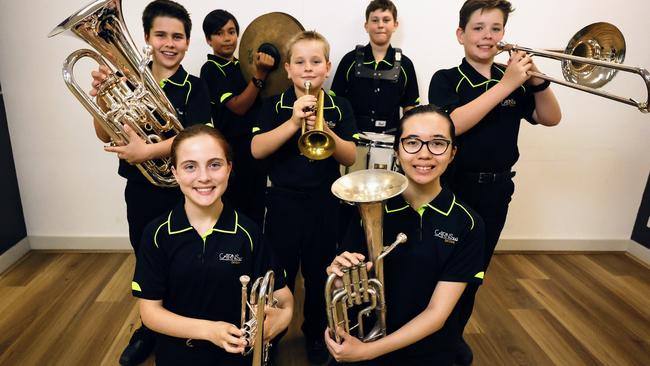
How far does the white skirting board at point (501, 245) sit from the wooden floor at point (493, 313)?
3.1 inches

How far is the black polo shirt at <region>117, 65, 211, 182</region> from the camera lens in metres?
1.93

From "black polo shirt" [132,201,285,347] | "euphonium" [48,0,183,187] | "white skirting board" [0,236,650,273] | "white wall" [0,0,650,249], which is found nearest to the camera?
"black polo shirt" [132,201,285,347]

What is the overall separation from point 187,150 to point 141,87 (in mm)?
536

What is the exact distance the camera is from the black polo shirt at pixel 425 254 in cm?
144

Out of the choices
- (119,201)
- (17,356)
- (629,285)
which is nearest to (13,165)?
(119,201)

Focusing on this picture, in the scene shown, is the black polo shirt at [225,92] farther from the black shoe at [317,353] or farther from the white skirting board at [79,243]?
the white skirting board at [79,243]

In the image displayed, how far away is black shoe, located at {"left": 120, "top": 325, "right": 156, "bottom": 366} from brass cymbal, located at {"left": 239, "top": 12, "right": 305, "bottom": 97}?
4.88ft

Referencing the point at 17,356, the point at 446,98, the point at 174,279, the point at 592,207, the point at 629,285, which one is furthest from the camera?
the point at 592,207

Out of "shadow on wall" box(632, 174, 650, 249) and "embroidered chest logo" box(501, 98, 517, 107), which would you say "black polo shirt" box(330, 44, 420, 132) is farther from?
"shadow on wall" box(632, 174, 650, 249)

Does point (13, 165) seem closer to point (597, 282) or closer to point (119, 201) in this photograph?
point (119, 201)

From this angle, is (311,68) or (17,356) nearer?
(311,68)

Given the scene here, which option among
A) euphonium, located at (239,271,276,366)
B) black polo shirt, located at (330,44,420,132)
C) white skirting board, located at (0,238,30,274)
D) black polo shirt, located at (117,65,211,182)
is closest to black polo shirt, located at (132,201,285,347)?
euphonium, located at (239,271,276,366)

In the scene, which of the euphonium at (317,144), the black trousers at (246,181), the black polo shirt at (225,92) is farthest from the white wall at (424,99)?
the euphonium at (317,144)

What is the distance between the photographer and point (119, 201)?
325cm
